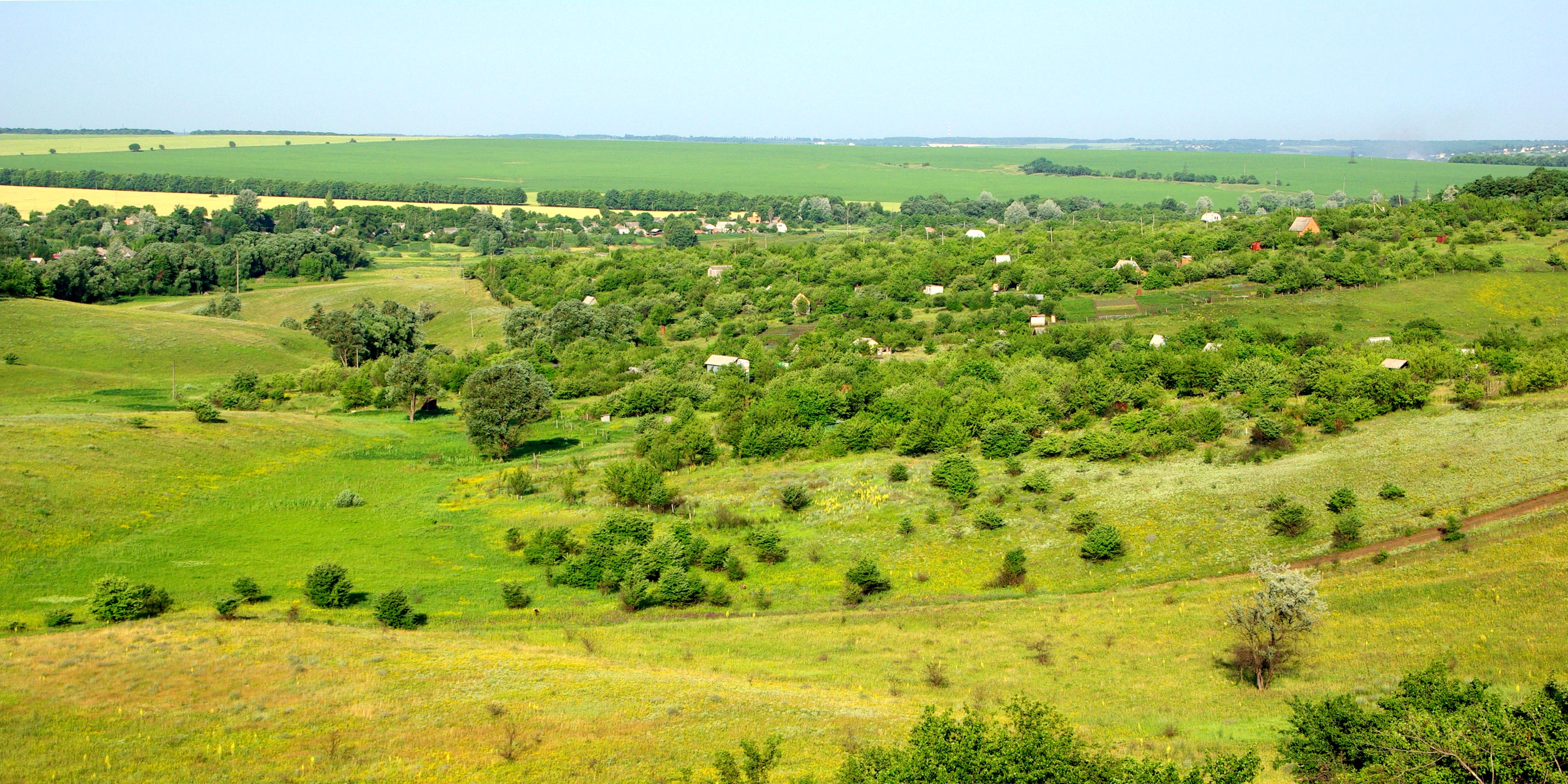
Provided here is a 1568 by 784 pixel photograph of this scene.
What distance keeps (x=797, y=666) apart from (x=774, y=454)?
101 feet

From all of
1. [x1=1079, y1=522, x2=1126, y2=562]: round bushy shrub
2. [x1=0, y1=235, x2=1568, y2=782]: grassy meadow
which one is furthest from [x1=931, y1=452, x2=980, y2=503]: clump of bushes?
[x1=1079, y1=522, x2=1126, y2=562]: round bushy shrub

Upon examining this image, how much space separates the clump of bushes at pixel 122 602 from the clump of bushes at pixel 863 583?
25.7 m

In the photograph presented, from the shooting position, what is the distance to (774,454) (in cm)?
6203

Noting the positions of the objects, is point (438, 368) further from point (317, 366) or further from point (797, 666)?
point (797, 666)

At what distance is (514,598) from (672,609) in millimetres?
6340

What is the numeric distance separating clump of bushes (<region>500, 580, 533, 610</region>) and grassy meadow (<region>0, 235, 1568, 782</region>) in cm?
68

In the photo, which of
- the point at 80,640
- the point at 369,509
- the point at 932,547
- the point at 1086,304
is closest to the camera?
the point at 80,640

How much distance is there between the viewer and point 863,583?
39938 mm

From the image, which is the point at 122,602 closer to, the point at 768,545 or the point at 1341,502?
the point at 768,545

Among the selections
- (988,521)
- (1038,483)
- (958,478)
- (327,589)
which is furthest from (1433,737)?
(327,589)

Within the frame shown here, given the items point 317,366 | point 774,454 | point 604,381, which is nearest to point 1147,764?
point 774,454

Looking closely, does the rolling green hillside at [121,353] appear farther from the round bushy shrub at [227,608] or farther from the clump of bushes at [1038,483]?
the clump of bushes at [1038,483]

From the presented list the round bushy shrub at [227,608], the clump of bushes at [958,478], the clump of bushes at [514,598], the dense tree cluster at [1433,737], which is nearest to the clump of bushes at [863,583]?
the clump of bushes at [958,478]

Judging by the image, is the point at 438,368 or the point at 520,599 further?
the point at 438,368
